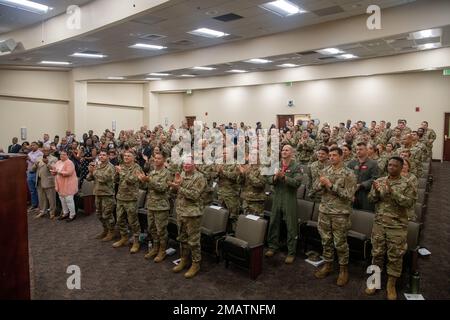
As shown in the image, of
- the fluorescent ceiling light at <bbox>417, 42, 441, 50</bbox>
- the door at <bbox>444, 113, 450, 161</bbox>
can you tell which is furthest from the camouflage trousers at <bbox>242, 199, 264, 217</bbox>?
the door at <bbox>444, 113, 450, 161</bbox>

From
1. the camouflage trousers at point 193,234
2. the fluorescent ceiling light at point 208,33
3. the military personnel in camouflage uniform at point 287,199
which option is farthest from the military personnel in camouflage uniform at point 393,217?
the fluorescent ceiling light at point 208,33

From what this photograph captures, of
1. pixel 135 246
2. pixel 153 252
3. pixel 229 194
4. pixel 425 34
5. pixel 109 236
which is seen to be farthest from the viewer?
pixel 425 34

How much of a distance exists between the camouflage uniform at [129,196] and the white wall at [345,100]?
1121cm

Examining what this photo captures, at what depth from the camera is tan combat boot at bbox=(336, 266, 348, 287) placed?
3.79 meters

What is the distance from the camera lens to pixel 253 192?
4742mm

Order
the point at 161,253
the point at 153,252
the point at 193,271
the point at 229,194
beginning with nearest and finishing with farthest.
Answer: the point at 193,271 < the point at 161,253 < the point at 153,252 < the point at 229,194

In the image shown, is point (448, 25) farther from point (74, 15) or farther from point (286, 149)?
point (74, 15)

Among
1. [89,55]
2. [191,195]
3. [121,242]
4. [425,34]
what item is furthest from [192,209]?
[89,55]

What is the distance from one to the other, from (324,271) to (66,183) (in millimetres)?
4892

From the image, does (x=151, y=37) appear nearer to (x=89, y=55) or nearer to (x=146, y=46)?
(x=146, y=46)

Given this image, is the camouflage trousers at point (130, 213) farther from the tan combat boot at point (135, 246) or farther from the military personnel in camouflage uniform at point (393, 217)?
the military personnel in camouflage uniform at point (393, 217)

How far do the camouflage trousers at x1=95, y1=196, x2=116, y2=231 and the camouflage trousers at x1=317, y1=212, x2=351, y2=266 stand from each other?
3.23m

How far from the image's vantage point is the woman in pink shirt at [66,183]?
6.31 m
